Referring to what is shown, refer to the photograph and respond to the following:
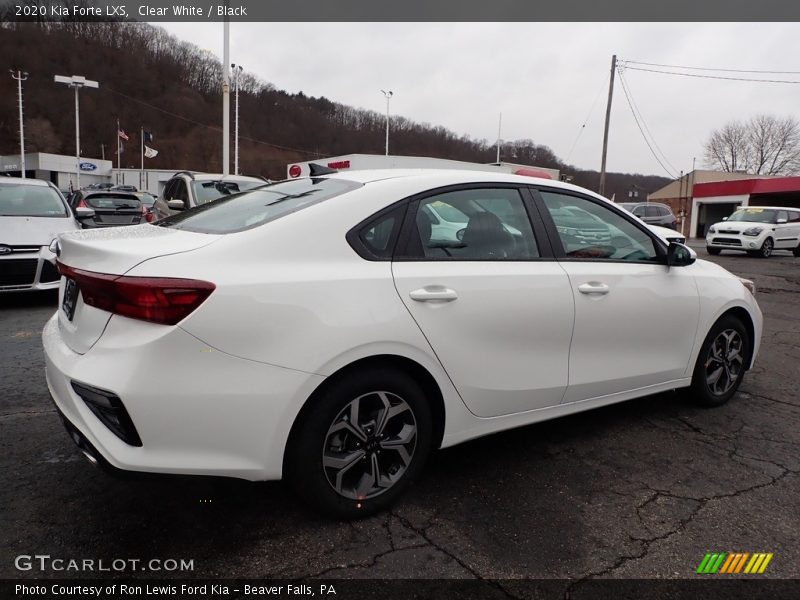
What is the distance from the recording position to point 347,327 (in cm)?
227

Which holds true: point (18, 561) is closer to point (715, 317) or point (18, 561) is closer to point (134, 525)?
point (134, 525)

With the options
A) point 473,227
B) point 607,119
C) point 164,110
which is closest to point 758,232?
point 607,119

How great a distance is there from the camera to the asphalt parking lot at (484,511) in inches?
88.2

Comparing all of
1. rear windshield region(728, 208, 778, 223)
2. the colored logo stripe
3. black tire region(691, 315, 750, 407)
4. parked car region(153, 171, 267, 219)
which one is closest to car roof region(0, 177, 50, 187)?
parked car region(153, 171, 267, 219)

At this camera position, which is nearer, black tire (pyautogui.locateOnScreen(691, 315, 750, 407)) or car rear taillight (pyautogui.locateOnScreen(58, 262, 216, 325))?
car rear taillight (pyautogui.locateOnScreen(58, 262, 216, 325))

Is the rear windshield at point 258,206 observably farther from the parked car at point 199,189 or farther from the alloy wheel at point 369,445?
the parked car at point 199,189

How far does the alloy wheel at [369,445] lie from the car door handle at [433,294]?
0.43 m

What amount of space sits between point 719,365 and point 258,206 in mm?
3237

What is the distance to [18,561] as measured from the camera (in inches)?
85.4

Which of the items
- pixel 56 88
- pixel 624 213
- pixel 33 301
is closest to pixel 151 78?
pixel 56 88

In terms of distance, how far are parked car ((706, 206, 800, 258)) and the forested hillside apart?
6164 cm

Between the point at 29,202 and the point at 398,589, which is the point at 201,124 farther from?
the point at 398,589

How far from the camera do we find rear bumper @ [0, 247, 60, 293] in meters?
6.61

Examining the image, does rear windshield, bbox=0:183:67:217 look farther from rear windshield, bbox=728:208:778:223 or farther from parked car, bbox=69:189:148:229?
rear windshield, bbox=728:208:778:223
